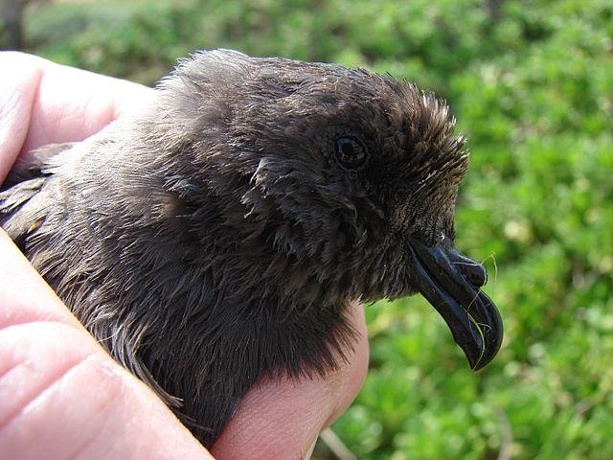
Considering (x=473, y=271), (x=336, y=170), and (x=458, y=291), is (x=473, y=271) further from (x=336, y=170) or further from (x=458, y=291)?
(x=336, y=170)

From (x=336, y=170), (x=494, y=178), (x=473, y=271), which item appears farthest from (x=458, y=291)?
(x=494, y=178)

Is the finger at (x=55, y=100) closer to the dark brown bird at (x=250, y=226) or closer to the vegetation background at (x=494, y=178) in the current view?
the dark brown bird at (x=250, y=226)

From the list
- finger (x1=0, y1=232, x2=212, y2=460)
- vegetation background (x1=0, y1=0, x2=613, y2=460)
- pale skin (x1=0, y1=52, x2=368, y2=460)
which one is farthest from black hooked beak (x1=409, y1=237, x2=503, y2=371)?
finger (x1=0, y1=232, x2=212, y2=460)

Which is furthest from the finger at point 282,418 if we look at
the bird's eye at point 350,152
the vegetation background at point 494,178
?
the vegetation background at point 494,178

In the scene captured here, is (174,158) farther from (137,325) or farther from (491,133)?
(491,133)

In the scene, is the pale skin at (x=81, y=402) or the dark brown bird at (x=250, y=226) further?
the dark brown bird at (x=250, y=226)

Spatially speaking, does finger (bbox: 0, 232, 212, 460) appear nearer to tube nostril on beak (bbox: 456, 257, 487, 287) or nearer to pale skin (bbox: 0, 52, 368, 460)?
pale skin (bbox: 0, 52, 368, 460)
